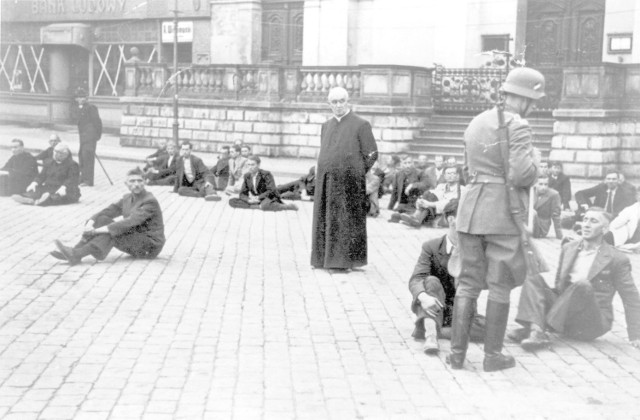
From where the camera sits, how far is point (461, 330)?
23.6 feet

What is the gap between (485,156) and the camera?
7172mm

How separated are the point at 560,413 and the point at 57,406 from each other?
118 inches

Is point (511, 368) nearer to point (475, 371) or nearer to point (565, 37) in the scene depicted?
point (475, 371)

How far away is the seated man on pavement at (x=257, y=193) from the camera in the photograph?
59.5ft

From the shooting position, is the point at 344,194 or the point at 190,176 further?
the point at 190,176

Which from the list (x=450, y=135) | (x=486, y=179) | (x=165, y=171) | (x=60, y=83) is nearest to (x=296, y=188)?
(x=165, y=171)

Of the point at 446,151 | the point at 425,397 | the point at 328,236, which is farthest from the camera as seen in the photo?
the point at 446,151

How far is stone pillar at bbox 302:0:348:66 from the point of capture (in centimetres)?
3325

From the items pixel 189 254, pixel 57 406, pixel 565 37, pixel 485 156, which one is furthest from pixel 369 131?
pixel 565 37

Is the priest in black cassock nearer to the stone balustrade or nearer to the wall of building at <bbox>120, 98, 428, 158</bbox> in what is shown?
the wall of building at <bbox>120, 98, 428, 158</bbox>

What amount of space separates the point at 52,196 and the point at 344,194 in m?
7.73

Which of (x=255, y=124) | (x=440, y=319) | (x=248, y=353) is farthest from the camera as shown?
(x=255, y=124)

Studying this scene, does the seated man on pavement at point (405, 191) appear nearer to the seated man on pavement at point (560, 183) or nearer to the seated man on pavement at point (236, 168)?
the seated man on pavement at point (560, 183)

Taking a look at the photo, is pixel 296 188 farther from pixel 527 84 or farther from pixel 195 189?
pixel 527 84
